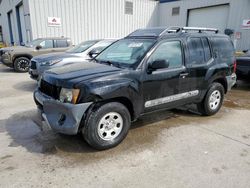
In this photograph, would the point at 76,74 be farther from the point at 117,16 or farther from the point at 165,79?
the point at 117,16

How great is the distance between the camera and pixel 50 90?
3381 millimetres

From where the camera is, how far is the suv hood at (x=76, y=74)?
308cm

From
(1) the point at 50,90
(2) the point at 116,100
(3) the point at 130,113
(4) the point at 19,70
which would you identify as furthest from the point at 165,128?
(4) the point at 19,70

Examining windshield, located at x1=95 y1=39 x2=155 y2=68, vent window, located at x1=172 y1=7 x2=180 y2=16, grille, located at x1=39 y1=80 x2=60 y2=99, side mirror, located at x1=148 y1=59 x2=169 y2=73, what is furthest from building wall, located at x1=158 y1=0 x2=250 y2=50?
grille, located at x1=39 y1=80 x2=60 y2=99

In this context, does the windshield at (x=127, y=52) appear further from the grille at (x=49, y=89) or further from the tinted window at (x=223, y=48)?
the tinted window at (x=223, y=48)

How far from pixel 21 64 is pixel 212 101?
9339 mm

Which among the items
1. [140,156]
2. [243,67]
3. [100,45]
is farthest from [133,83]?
[243,67]

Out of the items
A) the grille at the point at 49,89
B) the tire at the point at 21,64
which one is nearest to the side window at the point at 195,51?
the grille at the point at 49,89

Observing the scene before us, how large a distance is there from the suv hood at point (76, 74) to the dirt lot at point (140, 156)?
107 cm

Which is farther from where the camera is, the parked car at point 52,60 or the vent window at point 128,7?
the vent window at point 128,7

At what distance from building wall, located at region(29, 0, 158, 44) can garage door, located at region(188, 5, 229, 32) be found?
4.53m

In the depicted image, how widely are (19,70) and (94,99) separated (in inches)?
359

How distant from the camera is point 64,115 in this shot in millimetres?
3066

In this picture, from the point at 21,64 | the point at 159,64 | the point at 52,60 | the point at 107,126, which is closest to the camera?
the point at 107,126
